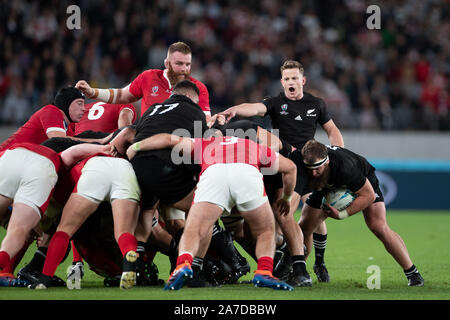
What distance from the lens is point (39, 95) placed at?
14102mm

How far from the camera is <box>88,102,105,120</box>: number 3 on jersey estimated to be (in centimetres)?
883

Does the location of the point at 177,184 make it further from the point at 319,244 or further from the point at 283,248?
the point at 319,244

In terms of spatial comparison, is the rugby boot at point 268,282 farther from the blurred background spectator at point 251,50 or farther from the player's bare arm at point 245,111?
the blurred background spectator at point 251,50

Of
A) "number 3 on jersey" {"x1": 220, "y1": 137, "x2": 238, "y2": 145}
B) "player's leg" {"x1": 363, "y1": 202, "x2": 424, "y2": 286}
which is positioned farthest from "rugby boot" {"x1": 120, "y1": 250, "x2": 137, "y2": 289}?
"player's leg" {"x1": 363, "y1": 202, "x2": 424, "y2": 286}

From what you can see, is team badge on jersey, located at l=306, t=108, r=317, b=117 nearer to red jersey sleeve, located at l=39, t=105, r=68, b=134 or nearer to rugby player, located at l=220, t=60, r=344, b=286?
rugby player, located at l=220, t=60, r=344, b=286

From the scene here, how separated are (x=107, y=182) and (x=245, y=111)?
2.19 metres

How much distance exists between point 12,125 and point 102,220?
27.3ft

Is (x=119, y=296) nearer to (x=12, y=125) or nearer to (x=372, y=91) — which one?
(x=12, y=125)

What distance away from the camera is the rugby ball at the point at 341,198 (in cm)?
668

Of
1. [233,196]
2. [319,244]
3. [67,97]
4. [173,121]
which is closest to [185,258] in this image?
[233,196]

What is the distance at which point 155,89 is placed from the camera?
8172 mm

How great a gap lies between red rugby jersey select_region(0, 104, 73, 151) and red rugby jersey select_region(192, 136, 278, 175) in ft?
7.32

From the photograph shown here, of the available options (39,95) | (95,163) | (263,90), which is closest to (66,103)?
(95,163)

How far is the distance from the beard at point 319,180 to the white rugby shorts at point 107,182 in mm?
1663
